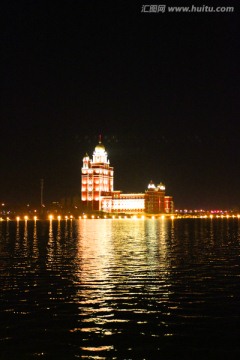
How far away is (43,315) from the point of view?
Answer: 20203 mm

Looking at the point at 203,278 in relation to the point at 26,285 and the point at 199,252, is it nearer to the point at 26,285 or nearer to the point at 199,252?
the point at 26,285

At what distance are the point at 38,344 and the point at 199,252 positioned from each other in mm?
32918

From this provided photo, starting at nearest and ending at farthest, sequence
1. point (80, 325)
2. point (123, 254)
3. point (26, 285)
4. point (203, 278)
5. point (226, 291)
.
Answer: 1. point (80, 325)
2. point (226, 291)
3. point (26, 285)
4. point (203, 278)
5. point (123, 254)

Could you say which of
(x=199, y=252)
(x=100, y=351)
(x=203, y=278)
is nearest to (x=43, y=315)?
(x=100, y=351)

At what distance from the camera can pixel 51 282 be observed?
2862cm

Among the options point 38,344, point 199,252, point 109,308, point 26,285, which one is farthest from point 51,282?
point 199,252

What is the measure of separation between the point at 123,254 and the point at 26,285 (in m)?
17.7

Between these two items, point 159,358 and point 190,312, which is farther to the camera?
point 190,312

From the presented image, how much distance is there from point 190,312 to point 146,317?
1.83 meters

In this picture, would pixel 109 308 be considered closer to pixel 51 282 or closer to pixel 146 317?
pixel 146 317

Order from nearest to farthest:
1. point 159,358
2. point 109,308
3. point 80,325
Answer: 1. point 159,358
2. point 80,325
3. point 109,308

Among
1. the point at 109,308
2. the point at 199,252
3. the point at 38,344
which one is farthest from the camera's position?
the point at 199,252

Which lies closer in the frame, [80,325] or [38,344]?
[38,344]

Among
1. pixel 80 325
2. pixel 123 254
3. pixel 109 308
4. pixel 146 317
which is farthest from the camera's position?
pixel 123 254
